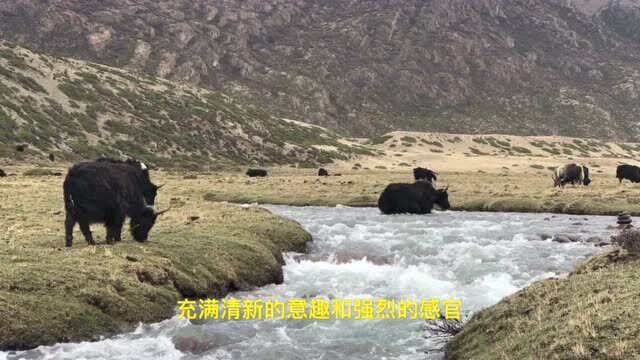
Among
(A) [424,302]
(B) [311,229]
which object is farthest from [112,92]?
(A) [424,302]

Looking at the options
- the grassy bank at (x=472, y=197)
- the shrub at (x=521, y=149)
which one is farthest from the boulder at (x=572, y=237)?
the shrub at (x=521, y=149)

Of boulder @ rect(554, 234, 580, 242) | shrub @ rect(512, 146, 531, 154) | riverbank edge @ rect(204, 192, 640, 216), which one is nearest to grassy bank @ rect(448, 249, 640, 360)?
boulder @ rect(554, 234, 580, 242)

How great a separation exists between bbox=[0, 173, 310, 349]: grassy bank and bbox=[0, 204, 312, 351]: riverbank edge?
2 centimetres

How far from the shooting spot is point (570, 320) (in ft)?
24.4

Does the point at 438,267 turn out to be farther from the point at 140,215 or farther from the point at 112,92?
the point at 112,92

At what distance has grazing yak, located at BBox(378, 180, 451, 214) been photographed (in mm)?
32969

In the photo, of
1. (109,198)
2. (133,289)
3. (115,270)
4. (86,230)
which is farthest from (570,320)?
(86,230)

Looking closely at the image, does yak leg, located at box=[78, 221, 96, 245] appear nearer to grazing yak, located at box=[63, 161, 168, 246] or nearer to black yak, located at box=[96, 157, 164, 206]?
grazing yak, located at box=[63, 161, 168, 246]

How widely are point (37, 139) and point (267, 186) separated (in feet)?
118

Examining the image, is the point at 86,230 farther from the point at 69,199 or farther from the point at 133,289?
the point at 133,289

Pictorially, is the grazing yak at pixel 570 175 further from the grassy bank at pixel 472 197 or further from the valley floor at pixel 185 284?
the valley floor at pixel 185 284

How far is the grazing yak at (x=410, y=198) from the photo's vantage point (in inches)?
1298

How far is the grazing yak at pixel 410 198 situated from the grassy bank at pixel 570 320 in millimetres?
21695

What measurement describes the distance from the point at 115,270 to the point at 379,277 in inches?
313
